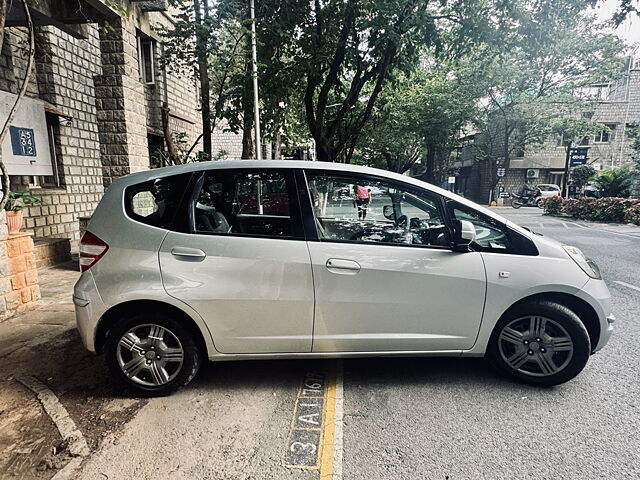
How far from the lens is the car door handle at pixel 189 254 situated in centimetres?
276

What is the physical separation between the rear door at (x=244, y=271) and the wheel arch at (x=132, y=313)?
5.9 inches

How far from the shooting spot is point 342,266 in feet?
9.21

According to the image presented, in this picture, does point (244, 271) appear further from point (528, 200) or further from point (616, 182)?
point (528, 200)

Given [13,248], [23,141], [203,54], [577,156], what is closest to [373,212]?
[13,248]

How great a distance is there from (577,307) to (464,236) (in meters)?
1.19

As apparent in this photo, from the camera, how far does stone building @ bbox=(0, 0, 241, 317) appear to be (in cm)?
594

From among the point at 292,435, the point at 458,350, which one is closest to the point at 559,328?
the point at 458,350

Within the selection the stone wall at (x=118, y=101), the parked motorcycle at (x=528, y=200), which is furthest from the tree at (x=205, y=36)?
the parked motorcycle at (x=528, y=200)

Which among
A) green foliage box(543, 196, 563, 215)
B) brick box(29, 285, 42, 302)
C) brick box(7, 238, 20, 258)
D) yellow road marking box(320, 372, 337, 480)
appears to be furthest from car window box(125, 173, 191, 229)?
green foliage box(543, 196, 563, 215)

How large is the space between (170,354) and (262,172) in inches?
61.1

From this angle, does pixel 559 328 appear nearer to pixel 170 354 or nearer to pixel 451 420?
pixel 451 420

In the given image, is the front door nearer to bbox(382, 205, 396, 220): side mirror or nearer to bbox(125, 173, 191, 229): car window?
bbox(382, 205, 396, 220): side mirror

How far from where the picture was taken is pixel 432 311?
2.91 m

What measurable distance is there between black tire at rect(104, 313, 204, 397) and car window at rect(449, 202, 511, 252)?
2.24 metres
